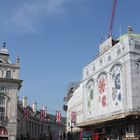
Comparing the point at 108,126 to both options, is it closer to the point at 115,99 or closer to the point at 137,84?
the point at 115,99

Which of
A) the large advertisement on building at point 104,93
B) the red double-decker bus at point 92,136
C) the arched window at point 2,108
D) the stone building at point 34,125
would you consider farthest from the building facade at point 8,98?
the red double-decker bus at point 92,136

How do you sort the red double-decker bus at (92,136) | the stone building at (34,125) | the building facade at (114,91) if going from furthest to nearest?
the stone building at (34,125), the red double-decker bus at (92,136), the building facade at (114,91)

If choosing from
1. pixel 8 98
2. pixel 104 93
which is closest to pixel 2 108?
pixel 8 98

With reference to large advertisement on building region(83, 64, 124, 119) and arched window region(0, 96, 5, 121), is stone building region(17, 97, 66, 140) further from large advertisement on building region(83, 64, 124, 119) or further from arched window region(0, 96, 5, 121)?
large advertisement on building region(83, 64, 124, 119)

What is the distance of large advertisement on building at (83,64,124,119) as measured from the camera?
6244 centimetres

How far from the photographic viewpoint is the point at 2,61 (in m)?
101

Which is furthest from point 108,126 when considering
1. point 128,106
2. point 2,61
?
point 2,61

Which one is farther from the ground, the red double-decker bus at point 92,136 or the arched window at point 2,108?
the arched window at point 2,108

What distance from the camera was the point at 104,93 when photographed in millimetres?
68188

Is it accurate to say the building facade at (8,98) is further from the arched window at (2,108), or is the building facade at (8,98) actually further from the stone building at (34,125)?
the stone building at (34,125)

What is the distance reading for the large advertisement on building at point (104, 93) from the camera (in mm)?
62438

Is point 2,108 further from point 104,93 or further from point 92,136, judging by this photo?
point 104,93

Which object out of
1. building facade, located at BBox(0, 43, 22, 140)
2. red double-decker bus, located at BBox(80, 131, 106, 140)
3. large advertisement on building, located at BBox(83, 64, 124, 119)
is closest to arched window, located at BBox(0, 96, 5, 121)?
building facade, located at BBox(0, 43, 22, 140)

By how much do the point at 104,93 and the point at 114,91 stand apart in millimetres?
4702
